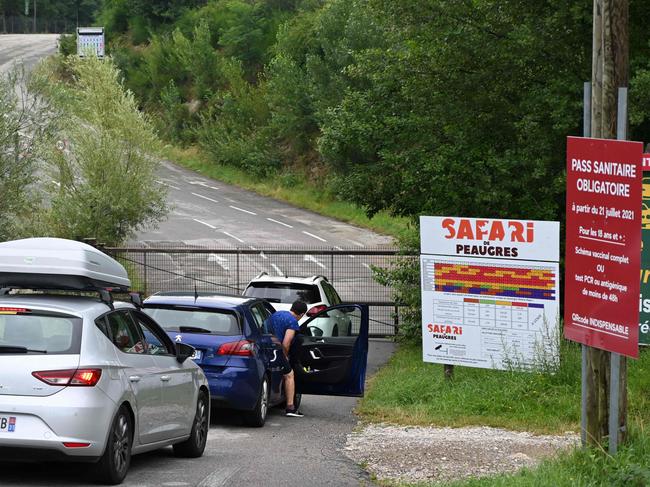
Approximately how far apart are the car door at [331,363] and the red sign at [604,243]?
21.3 feet

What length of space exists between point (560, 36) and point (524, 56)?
30.8 inches

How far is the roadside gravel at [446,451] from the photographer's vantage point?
34.7 ft

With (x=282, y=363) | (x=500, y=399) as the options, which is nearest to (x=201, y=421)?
(x=282, y=363)

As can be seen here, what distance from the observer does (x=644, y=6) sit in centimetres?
2136

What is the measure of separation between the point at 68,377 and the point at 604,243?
4328 millimetres

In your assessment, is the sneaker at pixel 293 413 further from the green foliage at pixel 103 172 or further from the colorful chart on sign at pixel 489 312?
the green foliage at pixel 103 172

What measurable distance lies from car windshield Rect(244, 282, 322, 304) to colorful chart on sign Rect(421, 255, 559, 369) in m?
4.54

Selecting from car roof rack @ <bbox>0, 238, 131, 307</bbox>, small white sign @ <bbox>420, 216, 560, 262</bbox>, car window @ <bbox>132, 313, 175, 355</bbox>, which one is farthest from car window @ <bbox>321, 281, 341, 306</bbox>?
car roof rack @ <bbox>0, 238, 131, 307</bbox>

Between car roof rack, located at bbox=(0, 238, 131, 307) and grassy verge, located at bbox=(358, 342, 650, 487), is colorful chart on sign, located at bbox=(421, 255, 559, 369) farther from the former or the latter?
car roof rack, located at bbox=(0, 238, 131, 307)

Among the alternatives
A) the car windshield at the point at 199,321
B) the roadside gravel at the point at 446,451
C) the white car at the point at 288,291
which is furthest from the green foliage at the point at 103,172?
the roadside gravel at the point at 446,451

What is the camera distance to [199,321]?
46.4 ft

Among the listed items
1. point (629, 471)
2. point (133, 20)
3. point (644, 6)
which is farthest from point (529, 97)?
point (133, 20)

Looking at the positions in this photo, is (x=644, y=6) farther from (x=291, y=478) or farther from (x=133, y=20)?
(x=133, y=20)

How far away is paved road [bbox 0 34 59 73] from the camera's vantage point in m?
84.9
